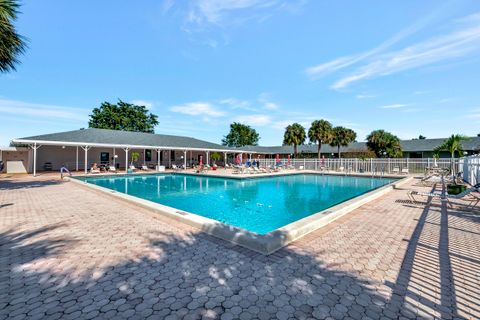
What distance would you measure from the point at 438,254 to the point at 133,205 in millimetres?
8103

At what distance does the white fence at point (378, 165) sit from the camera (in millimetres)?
20641

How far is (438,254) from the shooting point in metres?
3.78

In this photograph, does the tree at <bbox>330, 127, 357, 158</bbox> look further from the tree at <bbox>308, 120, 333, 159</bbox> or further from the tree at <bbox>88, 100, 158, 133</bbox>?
the tree at <bbox>88, 100, 158, 133</bbox>

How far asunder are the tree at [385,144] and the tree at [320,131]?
5.77 meters

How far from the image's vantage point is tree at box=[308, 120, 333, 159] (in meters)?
34.4

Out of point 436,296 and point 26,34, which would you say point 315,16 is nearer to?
point 436,296

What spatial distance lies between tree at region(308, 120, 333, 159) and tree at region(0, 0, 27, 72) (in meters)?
32.6

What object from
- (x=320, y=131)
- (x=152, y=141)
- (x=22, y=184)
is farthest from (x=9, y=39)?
(x=320, y=131)

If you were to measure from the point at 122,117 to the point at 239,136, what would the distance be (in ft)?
103

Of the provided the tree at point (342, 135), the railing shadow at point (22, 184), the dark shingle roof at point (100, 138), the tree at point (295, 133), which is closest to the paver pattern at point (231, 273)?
the railing shadow at point (22, 184)

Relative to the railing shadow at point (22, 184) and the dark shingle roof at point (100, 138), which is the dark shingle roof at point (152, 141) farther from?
the railing shadow at point (22, 184)

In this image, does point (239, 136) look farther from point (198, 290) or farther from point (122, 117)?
point (198, 290)

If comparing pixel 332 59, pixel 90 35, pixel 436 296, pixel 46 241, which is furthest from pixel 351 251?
pixel 90 35

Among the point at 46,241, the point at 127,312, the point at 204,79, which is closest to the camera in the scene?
the point at 127,312
